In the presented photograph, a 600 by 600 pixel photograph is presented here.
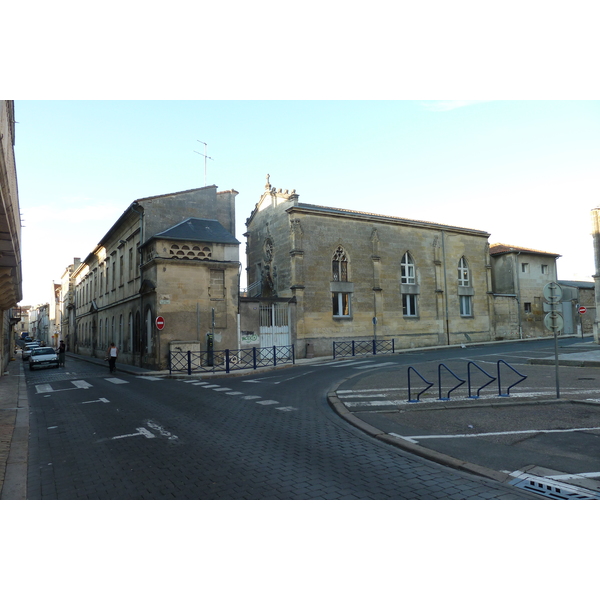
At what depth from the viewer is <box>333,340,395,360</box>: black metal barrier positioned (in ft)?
87.7

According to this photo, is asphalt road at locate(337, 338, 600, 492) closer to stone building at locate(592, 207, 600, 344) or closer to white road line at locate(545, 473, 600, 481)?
white road line at locate(545, 473, 600, 481)

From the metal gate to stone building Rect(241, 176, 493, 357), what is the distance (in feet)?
0.27

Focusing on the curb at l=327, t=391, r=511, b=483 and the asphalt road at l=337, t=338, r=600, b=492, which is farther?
the asphalt road at l=337, t=338, r=600, b=492

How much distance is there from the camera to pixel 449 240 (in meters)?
33.8

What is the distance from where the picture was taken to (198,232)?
75.2 feet

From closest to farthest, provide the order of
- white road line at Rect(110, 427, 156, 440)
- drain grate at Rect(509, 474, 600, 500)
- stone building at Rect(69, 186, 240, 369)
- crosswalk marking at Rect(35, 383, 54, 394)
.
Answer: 1. drain grate at Rect(509, 474, 600, 500)
2. white road line at Rect(110, 427, 156, 440)
3. crosswalk marking at Rect(35, 383, 54, 394)
4. stone building at Rect(69, 186, 240, 369)

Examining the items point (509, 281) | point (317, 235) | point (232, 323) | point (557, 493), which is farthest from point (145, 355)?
point (509, 281)

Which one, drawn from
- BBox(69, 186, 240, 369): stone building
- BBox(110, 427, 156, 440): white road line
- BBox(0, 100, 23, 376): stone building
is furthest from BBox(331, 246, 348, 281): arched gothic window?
BBox(110, 427, 156, 440): white road line

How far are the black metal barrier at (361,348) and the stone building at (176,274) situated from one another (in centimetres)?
741

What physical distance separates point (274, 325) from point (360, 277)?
24.8 ft

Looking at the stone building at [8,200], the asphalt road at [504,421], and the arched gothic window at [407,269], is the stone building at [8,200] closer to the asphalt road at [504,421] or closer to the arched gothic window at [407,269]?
the asphalt road at [504,421]

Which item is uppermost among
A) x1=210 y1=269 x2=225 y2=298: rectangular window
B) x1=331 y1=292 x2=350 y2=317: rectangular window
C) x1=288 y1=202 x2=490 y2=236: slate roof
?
x1=288 y1=202 x2=490 y2=236: slate roof

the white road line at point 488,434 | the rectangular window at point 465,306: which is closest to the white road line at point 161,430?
the white road line at point 488,434

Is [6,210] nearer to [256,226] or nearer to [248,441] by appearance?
[248,441]
